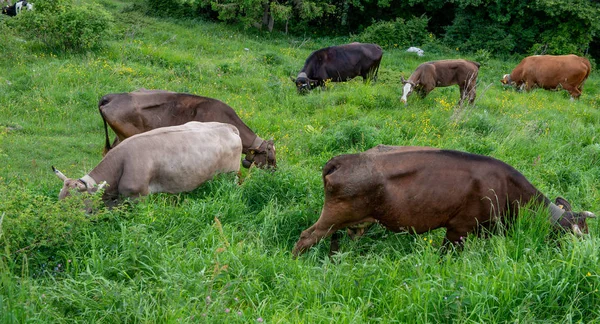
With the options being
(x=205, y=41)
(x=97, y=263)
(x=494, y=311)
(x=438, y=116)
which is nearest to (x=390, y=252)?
(x=494, y=311)

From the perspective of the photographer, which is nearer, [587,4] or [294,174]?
[294,174]

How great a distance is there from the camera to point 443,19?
23.7 metres

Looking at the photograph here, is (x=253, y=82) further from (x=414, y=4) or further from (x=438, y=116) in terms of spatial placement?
(x=414, y=4)

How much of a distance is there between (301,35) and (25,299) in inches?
778

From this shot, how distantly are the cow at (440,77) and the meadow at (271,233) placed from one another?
1.56 feet

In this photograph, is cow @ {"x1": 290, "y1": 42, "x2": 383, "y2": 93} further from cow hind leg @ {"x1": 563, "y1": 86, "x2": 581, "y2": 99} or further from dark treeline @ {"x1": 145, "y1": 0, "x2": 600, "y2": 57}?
cow hind leg @ {"x1": 563, "y1": 86, "x2": 581, "y2": 99}

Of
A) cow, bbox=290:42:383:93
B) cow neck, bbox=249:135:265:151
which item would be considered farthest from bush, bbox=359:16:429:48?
cow neck, bbox=249:135:265:151

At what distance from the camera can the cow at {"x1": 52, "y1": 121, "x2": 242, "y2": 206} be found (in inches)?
241

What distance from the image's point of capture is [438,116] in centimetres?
1074

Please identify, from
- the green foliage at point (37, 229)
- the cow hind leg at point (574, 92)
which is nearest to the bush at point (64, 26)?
the green foliage at point (37, 229)

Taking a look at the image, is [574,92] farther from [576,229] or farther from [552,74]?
[576,229]

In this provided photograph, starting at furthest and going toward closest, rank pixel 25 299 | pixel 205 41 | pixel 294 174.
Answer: pixel 205 41 < pixel 294 174 < pixel 25 299

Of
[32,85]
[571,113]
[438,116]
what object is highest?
[32,85]

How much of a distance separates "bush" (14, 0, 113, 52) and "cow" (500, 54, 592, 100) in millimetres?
12157
